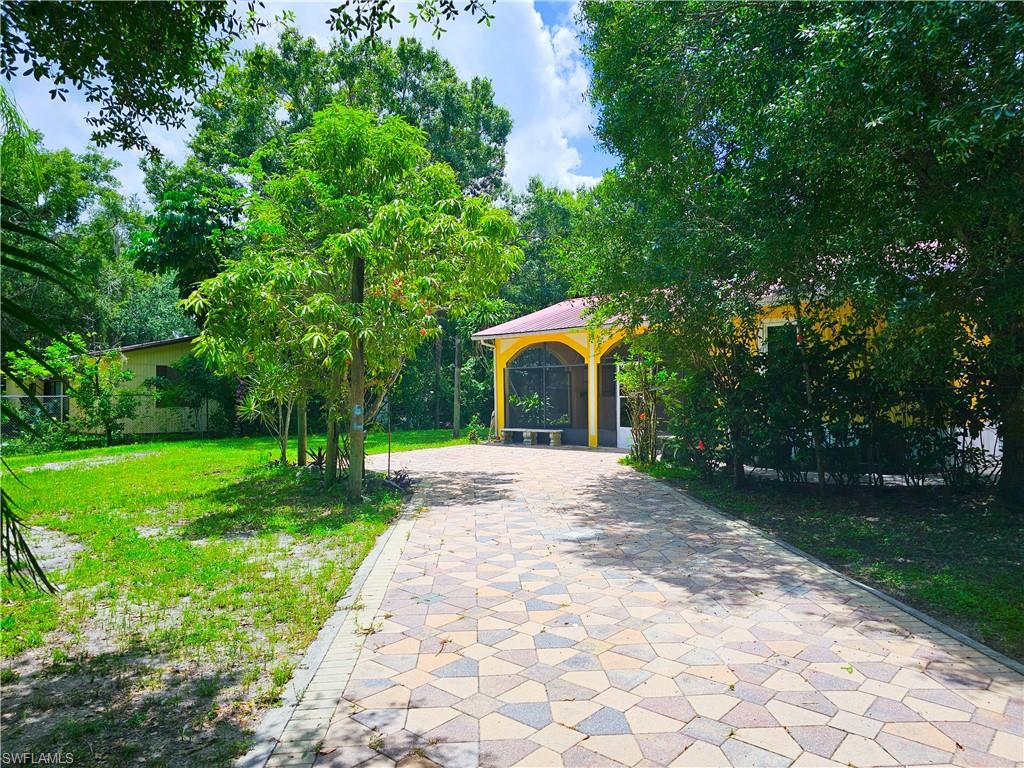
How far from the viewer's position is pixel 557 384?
58.3 feet

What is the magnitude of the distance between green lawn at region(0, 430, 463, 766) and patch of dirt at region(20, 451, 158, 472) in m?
3.48

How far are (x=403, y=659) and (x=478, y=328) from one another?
68.3ft

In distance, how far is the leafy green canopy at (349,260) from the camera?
24.3ft

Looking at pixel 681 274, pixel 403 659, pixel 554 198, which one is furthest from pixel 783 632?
A: pixel 554 198

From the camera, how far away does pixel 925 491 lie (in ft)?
26.6

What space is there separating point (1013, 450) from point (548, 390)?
11.7 meters

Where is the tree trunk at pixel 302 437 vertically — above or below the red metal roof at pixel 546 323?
below

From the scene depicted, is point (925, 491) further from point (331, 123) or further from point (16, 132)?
point (16, 132)

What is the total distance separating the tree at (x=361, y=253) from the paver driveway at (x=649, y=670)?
3262mm

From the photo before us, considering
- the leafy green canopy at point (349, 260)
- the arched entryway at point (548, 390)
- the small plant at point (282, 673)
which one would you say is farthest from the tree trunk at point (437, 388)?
the small plant at point (282, 673)

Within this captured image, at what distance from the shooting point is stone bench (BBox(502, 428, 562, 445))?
17.3 m

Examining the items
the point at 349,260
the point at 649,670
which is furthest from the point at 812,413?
the point at 349,260

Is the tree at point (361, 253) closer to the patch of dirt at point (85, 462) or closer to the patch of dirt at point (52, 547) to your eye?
the patch of dirt at point (52, 547)

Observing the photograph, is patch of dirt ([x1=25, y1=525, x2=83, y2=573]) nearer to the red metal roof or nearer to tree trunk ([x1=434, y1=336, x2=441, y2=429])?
the red metal roof
